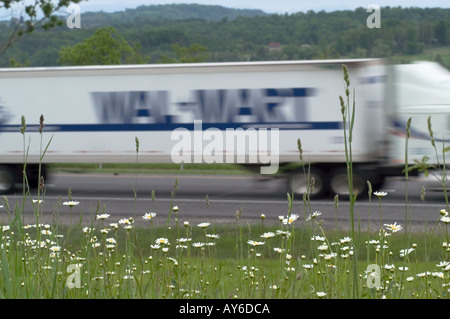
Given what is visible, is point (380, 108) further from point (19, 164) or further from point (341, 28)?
point (341, 28)

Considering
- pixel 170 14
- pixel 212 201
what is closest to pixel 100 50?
pixel 170 14

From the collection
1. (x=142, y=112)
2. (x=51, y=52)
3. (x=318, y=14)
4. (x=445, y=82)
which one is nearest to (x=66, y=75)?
(x=142, y=112)

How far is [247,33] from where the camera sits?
5159 centimetres

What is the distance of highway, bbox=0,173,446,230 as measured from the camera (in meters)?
13.9

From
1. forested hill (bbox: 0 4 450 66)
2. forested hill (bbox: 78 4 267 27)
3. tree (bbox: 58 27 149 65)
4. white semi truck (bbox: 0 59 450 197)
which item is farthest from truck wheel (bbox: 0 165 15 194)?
forested hill (bbox: 78 4 267 27)

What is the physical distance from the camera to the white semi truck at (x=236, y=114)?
17156 millimetres

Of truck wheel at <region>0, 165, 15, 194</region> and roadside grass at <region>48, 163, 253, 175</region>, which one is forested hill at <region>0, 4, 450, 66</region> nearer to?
roadside grass at <region>48, 163, 253, 175</region>

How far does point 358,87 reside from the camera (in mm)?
17234

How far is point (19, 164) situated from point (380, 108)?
8.53 meters

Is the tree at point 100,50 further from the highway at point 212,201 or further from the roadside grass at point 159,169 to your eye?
the highway at point 212,201

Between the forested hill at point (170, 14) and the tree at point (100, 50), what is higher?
the forested hill at point (170, 14)

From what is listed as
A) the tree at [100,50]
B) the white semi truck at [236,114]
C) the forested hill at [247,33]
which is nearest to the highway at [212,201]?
the white semi truck at [236,114]

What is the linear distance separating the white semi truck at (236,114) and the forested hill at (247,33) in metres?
15.4
